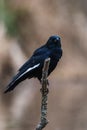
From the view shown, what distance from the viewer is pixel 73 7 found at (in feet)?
31.7

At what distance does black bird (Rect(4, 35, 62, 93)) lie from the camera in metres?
3.91

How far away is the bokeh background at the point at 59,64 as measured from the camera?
8844mm

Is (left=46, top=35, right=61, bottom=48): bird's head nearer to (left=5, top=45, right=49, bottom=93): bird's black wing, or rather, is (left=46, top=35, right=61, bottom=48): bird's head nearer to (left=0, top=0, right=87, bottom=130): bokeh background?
(left=5, top=45, right=49, bottom=93): bird's black wing

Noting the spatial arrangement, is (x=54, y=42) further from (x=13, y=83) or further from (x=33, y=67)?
(x=13, y=83)

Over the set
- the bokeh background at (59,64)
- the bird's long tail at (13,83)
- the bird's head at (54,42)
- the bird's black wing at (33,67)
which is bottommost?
the bird's long tail at (13,83)

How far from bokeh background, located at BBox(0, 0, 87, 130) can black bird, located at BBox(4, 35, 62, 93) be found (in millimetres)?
4316

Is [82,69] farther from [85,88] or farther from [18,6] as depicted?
[18,6]

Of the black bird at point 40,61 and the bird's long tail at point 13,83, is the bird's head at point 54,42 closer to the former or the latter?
the black bird at point 40,61

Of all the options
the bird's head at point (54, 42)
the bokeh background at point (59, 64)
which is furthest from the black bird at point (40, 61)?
the bokeh background at point (59, 64)

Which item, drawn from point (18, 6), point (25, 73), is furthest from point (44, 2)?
point (25, 73)

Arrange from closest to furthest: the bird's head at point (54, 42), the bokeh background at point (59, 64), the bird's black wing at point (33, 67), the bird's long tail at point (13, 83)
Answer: the bird's long tail at point (13, 83) < the bird's black wing at point (33, 67) < the bird's head at point (54, 42) < the bokeh background at point (59, 64)

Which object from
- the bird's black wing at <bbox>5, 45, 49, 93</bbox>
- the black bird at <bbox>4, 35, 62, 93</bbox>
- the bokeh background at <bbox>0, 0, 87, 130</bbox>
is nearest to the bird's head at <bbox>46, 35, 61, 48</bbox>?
the black bird at <bbox>4, 35, 62, 93</bbox>

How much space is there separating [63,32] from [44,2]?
1.50 ft

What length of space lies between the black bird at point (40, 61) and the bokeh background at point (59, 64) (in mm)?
4316
